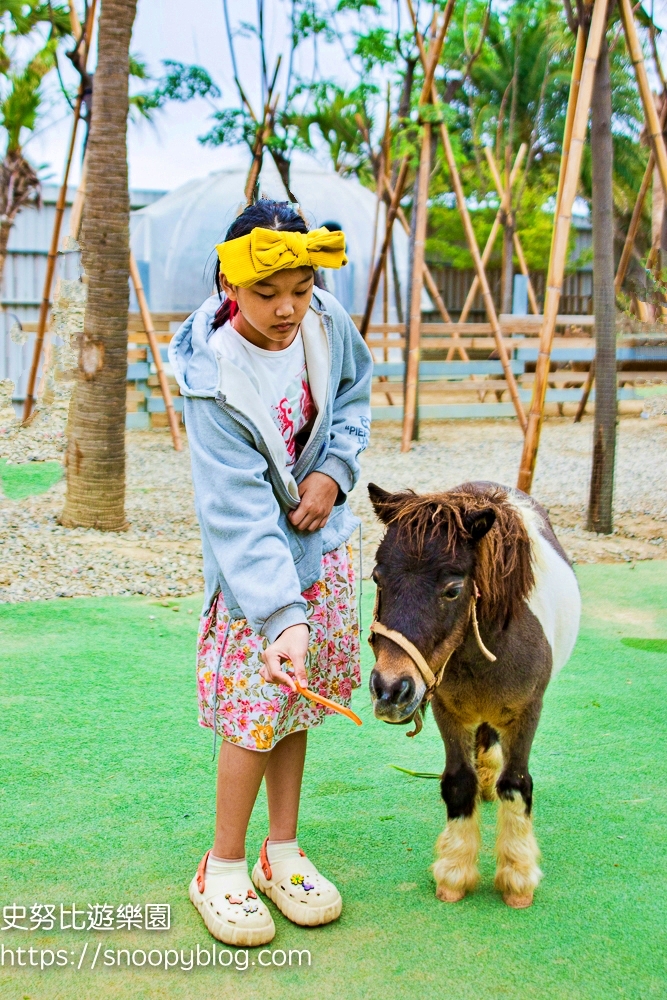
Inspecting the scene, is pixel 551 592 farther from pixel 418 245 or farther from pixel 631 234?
pixel 418 245

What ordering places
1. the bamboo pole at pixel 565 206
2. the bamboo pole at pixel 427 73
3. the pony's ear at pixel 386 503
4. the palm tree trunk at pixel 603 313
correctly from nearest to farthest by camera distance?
the pony's ear at pixel 386 503
the bamboo pole at pixel 565 206
the palm tree trunk at pixel 603 313
the bamboo pole at pixel 427 73

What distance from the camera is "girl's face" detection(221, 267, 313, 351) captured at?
213cm

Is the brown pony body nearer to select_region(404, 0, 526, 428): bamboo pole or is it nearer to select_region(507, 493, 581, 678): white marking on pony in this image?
select_region(507, 493, 581, 678): white marking on pony

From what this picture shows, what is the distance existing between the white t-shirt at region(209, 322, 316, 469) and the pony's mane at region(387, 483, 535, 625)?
0.31 m

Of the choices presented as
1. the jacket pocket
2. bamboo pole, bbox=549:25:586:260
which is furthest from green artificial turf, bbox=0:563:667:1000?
bamboo pole, bbox=549:25:586:260

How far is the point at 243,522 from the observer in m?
2.17

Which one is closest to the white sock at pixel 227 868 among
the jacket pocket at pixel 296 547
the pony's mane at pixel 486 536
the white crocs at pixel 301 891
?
the white crocs at pixel 301 891

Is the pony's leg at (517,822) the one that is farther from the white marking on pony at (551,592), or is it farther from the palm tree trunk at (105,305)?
the palm tree trunk at (105,305)

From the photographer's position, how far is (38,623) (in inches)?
191

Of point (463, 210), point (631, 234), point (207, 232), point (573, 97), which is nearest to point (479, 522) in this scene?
point (573, 97)

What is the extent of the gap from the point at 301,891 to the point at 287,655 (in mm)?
741

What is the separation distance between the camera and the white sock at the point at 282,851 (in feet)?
8.23

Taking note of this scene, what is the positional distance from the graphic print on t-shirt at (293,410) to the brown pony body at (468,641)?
254 millimetres

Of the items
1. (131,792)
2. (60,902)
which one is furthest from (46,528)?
(60,902)
